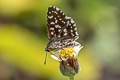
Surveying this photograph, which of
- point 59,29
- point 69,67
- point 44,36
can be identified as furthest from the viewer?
point 44,36

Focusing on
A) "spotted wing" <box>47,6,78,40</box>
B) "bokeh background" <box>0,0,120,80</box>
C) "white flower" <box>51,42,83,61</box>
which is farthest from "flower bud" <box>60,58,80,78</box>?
"bokeh background" <box>0,0,120,80</box>

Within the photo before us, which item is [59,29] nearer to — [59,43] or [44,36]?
[59,43]

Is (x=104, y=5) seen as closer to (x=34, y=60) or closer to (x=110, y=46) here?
(x=110, y=46)

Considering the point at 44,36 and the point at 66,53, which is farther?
the point at 44,36

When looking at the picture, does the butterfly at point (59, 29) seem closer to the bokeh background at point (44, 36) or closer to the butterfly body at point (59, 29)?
the butterfly body at point (59, 29)

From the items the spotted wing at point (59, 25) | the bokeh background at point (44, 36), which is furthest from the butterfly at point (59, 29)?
the bokeh background at point (44, 36)

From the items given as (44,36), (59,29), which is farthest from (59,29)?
(44,36)

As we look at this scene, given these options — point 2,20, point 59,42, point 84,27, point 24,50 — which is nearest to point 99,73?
point 84,27

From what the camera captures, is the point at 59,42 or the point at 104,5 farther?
the point at 104,5
